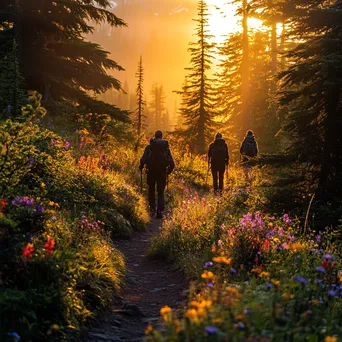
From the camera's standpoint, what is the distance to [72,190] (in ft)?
26.6

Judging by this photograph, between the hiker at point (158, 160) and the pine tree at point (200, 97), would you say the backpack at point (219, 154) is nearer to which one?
the hiker at point (158, 160)

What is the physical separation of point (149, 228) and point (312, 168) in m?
4.57

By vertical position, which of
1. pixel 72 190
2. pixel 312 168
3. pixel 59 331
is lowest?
pixel 59 331

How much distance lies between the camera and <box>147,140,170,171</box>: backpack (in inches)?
453

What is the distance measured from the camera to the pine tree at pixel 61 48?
16641 millimetres

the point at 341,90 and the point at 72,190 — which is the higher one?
the point at 341,90

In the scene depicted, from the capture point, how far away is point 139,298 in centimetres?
572

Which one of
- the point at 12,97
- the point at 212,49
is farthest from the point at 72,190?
the point at 212,49

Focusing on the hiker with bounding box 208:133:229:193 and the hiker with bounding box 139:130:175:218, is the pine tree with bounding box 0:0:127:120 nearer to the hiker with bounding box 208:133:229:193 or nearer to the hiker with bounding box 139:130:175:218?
the hiker with bounding box 208:133:229:193

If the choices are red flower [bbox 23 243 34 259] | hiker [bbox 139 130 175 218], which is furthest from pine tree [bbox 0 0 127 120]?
red flower [bbox 23 243 34 259]

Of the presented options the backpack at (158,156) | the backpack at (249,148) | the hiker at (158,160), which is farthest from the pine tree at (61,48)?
the backpack at (158,156)

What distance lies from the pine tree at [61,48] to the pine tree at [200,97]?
14.2m

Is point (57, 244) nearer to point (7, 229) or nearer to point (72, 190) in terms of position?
point (7, 229)

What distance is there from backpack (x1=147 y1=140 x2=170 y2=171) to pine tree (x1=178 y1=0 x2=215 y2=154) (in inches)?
772
